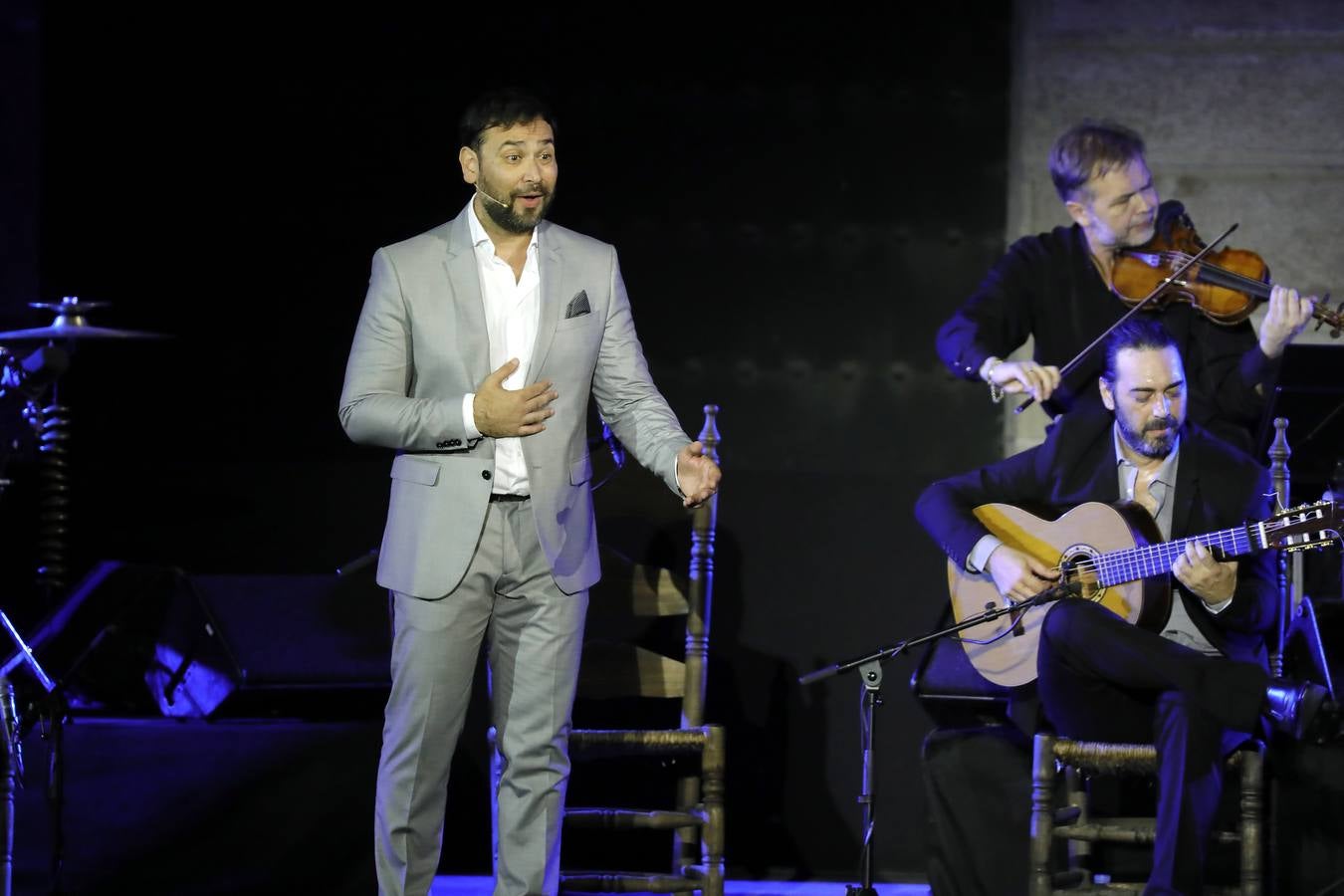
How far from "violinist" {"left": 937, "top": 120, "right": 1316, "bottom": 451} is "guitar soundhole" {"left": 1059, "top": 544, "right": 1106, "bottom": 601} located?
40 cm

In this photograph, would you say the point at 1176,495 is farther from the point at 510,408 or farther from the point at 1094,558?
the point at 510,408

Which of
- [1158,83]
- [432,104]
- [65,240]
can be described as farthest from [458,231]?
[1158,83]

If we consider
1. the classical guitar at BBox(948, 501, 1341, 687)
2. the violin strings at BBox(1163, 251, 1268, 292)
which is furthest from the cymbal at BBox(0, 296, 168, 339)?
the violin strings at BBox(1163, 251, 1268, 292)

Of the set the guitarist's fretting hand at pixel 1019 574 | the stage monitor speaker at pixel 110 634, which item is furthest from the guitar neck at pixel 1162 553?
the stage monitor speaker at pixel 110 634

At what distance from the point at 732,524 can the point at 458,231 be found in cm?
157

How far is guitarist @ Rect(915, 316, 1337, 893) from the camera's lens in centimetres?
311

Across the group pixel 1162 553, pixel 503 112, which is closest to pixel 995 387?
pixel 1162 553

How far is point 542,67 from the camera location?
4.34 m

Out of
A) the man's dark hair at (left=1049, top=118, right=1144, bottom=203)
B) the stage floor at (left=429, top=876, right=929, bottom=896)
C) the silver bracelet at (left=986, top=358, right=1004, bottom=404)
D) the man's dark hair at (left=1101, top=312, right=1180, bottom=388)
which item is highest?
the man's dark hair at (left=1049, top=118, right=1144, bottom=203)

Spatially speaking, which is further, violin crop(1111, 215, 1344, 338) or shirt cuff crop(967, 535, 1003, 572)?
violin crop(1111, 215, 1344, 338)

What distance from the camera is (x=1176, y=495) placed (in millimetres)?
3443

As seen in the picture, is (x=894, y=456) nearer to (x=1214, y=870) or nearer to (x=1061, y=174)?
(x=1061, y=174)

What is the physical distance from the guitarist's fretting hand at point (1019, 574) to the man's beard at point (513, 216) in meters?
1.30

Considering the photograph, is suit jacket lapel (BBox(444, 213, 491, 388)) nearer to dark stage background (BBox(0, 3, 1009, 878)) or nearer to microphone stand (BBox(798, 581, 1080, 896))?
microphone stand (BBox(798, 581, 1080, 896))
